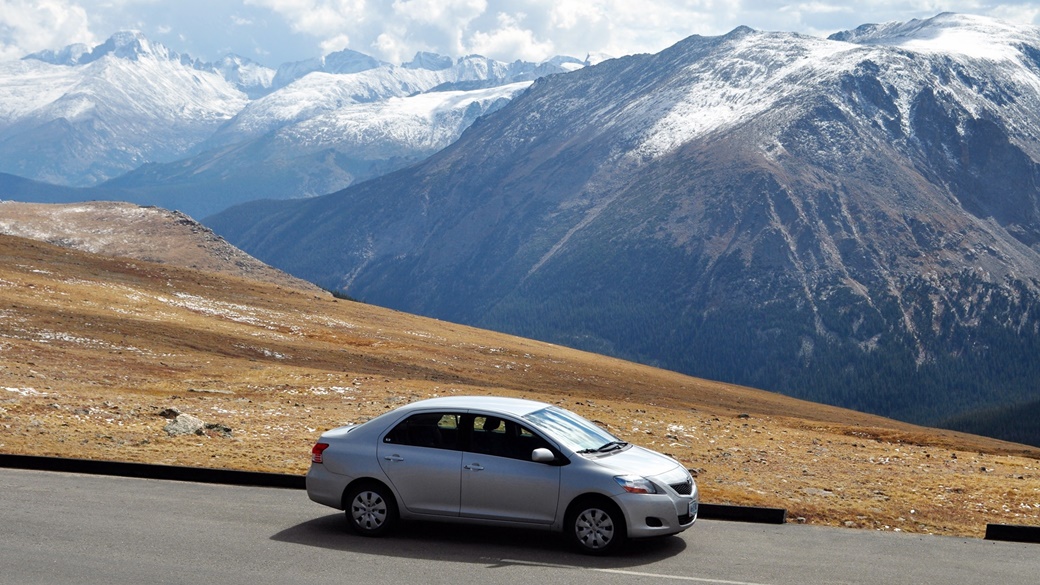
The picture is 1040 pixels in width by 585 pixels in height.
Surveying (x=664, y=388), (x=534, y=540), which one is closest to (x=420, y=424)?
(x=534, y=540)

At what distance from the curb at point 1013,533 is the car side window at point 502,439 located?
9420mm

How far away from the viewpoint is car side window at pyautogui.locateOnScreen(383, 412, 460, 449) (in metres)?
17.6

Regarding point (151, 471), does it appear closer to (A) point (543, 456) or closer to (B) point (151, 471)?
(B) point (151, 471)

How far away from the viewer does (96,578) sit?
14.7 m

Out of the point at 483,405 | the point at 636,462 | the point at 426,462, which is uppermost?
the point at 483,405

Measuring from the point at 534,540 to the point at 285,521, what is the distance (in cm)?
471

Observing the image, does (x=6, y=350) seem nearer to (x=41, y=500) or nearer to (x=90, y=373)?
(x=90, y=373)

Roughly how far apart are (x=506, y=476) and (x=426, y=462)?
57.3 inches

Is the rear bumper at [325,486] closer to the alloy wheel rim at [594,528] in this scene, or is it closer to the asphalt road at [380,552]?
the asphalt road at [380,552]

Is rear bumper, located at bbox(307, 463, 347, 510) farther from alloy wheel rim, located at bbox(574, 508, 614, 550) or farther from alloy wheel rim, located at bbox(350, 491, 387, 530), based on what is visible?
alloy wheel rim, located at bbox(574, 508, 614, 550)

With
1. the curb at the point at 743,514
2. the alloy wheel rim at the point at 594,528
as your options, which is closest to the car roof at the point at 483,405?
the alloy wheel rim at the point at 594,528

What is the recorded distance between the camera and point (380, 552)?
16.6m

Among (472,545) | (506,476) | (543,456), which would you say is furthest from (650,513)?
(472,545)

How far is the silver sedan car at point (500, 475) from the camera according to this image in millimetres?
16578
